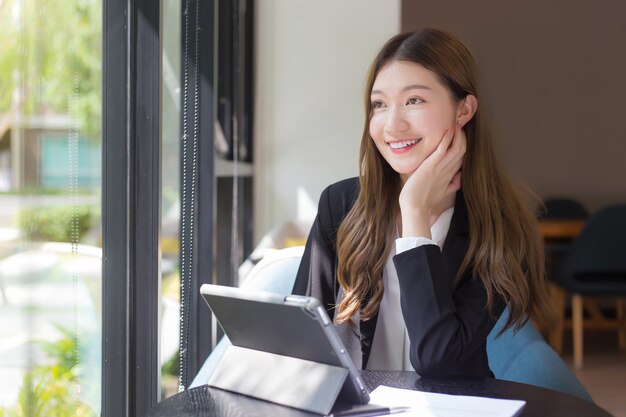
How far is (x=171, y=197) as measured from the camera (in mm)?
2402

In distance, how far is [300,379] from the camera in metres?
1.22

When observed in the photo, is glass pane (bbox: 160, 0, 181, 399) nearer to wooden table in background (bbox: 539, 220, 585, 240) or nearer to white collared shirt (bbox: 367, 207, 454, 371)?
white collared shirt (bbox: 367, 207, 454, 371)

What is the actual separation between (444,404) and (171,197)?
1.33 metres

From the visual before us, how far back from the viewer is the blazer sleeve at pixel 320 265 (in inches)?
69.0

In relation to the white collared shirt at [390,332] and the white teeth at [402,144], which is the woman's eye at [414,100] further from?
the white collared shirt at [390,332]

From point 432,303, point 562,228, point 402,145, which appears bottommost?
point 562,228

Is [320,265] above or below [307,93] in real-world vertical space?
below

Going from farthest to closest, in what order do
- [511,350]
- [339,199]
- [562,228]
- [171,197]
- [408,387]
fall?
[562,228] → [171,197] → [511,350] → [339,199] → [408,387]

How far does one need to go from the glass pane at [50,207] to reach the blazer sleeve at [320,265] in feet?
1.35

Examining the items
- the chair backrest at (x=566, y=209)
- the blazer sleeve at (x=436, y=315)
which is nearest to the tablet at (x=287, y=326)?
the blazer sleeve at (x=436, y=315)

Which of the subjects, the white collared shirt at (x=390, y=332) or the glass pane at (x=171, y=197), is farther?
the glass pane at (x=171, y=197)

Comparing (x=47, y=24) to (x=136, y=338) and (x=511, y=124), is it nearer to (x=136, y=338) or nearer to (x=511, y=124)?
Result: (x=136, y=338)

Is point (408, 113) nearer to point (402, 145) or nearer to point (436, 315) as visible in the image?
point (402, 145)

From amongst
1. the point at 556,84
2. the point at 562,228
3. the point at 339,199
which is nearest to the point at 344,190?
the point at 339,199
